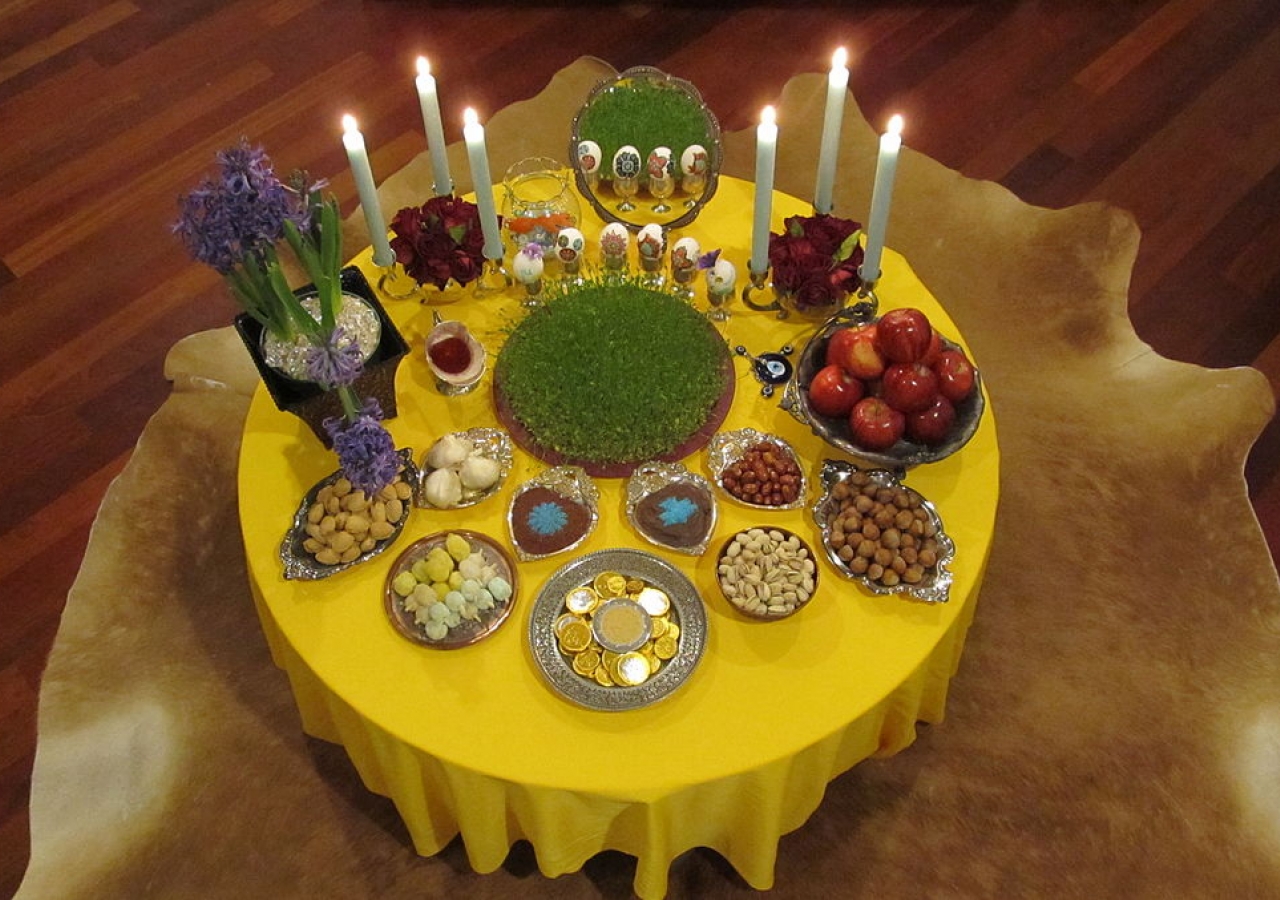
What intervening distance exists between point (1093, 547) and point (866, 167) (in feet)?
4.45

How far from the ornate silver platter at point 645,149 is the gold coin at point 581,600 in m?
0.84

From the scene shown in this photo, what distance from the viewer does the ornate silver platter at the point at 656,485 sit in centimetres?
176

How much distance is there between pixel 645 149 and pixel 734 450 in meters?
0.76

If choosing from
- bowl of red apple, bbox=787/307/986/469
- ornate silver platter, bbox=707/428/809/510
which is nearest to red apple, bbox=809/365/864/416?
bowl of red apple, bbox=787/307/986/469

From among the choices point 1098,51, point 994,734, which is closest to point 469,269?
point 994,734

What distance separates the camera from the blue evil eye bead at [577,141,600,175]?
7.18 ft

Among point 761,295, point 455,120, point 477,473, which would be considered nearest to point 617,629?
point 477,473

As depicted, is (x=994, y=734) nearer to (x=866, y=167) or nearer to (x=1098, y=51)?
(x=866, y=167)

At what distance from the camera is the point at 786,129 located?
3.27 metres

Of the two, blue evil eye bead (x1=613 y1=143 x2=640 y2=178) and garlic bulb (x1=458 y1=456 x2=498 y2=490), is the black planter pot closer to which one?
garlic bulb (x1=458 y1=456 x2=498 y2=490)

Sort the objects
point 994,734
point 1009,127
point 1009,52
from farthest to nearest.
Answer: point 1009,52, point 1009,127, point 994,734

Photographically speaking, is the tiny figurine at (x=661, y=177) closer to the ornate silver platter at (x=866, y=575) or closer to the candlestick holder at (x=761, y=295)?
the candlestick holder at (x=761, y=295)

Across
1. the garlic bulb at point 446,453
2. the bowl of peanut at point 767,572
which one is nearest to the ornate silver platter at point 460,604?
the garlic bulb at point 446,453

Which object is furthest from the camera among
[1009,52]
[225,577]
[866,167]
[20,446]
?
[1009,52]
